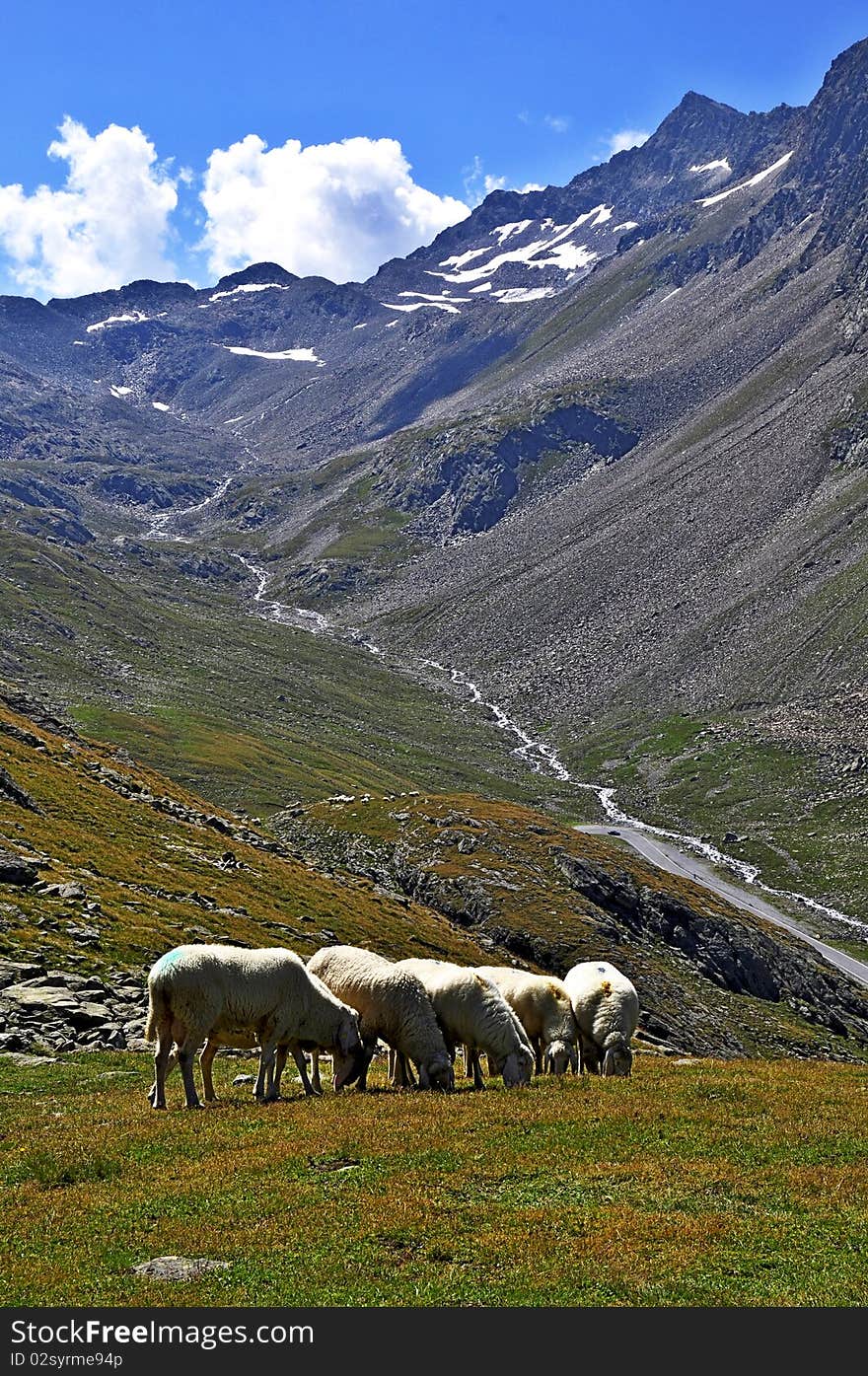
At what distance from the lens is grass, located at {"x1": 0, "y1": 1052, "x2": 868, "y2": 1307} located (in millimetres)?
13219

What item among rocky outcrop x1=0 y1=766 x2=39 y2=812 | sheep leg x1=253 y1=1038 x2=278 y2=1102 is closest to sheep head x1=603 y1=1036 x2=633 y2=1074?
sheep leg x1=253 y1=1038 x2=278 y2=1102

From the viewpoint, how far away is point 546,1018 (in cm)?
3014

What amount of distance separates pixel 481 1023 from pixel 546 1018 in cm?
379

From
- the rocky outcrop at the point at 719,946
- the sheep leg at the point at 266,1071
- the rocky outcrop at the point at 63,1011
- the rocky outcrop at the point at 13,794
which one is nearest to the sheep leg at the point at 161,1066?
the sheep leg at the point at 266,1071

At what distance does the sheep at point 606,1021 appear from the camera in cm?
2973

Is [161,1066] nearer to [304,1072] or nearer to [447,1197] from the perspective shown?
[304,1072]

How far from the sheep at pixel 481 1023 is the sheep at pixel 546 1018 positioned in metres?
2.07

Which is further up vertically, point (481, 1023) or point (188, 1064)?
point (188, 1064)

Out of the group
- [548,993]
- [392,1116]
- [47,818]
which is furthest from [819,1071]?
[47,818]

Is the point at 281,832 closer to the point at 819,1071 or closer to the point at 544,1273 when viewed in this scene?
the point at 819,1071

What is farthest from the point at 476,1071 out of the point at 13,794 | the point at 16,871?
the point at 13,794

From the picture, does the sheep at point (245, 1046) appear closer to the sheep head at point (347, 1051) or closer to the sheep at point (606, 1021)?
the sheep head at point (347, 1051)

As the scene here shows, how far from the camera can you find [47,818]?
60438mm

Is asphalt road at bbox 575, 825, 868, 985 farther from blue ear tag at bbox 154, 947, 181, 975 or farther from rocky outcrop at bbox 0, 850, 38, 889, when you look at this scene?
blue ear tag at bbox 154, 947, 181, 975
